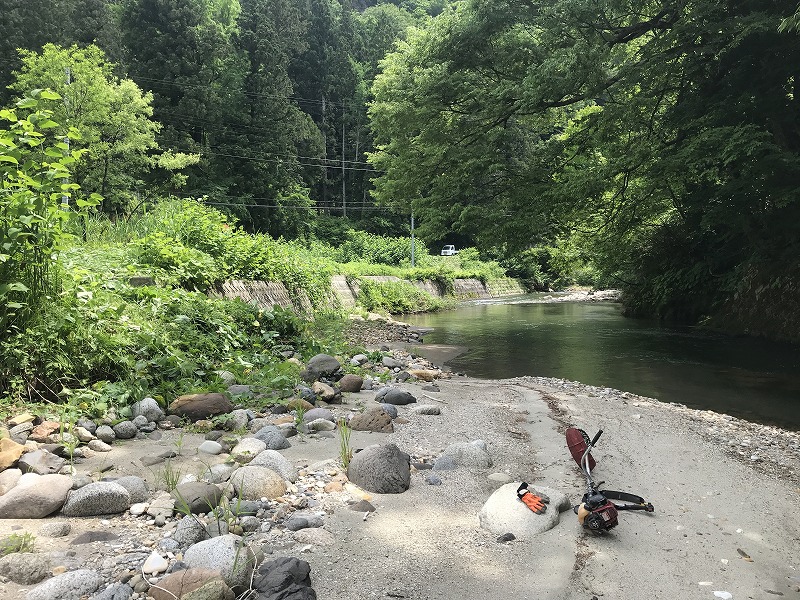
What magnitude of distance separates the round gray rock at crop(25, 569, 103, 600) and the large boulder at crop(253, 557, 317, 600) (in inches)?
24.0

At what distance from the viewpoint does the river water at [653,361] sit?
6.84 m

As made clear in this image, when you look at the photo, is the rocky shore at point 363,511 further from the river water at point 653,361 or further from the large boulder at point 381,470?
the river water at point 653,361

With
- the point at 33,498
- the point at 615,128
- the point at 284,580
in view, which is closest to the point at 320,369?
the point at 33,498

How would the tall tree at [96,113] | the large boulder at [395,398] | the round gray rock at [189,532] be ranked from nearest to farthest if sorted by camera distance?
the round gray rock at [189,532]
the large boulder at [395,398]
the tall tree at [96,113]

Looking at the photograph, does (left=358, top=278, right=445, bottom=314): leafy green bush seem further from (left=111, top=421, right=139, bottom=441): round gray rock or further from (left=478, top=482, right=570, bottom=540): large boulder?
(left=478, top=482, right=570, bottom=540): large boulder

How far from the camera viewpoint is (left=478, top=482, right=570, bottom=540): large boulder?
2.61 metres

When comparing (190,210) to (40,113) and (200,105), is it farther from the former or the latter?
(200,105)

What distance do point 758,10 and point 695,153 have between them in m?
2.85

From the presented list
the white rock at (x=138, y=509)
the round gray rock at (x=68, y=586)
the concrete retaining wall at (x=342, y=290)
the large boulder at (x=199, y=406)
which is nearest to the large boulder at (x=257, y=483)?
the white rock at (x=138, y=509)

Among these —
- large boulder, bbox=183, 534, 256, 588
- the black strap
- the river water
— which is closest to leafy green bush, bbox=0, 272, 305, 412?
large boulder, bbox=183, 534, 256, 588

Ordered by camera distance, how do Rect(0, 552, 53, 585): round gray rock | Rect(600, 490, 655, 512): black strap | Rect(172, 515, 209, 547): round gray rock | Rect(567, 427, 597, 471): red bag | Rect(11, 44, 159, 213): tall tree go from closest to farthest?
1. Rect(0, 552, 53, 585): round gray rock
2. Rect(172, 515, 209, 547): round gray rock
3. Rect(600, 490, 655, 512): black strap
4. Rect(567, 427, 597, 471): red bag
5. Rect(11, 44, 159, 213): tall tree

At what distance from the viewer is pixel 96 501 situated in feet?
8.55

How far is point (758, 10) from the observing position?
370 inches

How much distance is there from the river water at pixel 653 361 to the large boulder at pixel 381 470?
4797 millimetres
